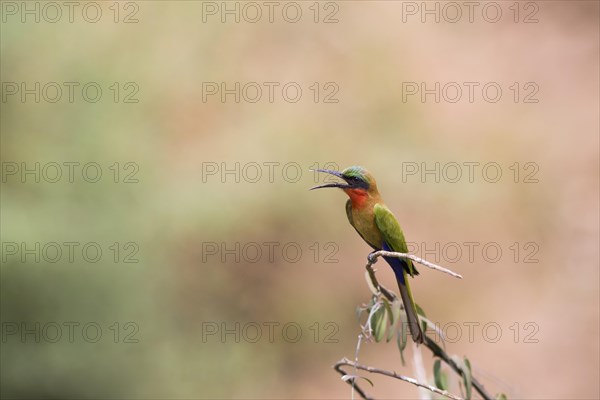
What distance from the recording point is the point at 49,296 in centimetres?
704

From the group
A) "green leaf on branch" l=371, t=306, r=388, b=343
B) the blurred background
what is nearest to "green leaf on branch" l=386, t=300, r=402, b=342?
"green leaf on branch" l=371, t=306, r=388, b=343

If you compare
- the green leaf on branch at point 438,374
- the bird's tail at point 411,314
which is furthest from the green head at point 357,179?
the green leaf on branch at point 438,374

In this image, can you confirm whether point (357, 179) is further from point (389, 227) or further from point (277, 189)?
point (277, 189)

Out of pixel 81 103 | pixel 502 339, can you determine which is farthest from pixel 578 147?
pixel 81 103

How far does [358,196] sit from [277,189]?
5264 millimetres

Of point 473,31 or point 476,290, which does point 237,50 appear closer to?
point 473,31

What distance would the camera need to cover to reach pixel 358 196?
304 cm

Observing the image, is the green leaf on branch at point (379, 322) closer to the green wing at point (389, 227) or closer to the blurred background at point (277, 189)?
the green wing at point (389, 227)

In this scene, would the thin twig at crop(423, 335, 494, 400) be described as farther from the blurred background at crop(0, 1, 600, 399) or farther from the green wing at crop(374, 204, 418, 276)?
the blurred background at crop(0, 1, 600, 399)

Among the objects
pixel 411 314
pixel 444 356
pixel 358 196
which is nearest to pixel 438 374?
pixel 411 314

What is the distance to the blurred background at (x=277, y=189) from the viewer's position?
7223mm

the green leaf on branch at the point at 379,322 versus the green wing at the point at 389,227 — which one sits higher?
the green wing at the point at 389,227

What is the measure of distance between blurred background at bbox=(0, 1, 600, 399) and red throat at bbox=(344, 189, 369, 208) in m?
4.26

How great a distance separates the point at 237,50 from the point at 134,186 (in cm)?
262
